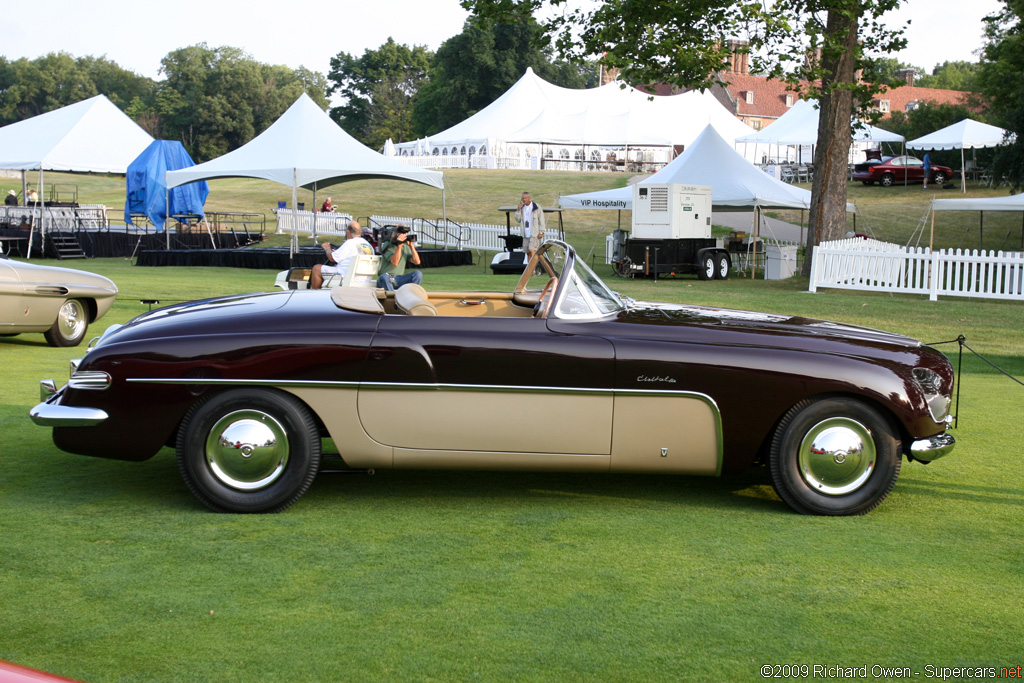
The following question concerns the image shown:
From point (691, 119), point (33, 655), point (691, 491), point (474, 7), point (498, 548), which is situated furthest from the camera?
point (691, 119)

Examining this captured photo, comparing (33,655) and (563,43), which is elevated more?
(563,43)

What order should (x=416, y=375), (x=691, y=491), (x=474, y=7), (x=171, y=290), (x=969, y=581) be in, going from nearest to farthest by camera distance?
(x=969, y=581), (x=416, y=375), (x=691, y=491), (x=171, y=290), (x=474, y=7)

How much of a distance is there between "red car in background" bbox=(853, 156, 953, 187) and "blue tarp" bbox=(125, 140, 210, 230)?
33689mm

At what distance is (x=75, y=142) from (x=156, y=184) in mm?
2551

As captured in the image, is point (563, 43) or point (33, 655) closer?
point (33, 655)

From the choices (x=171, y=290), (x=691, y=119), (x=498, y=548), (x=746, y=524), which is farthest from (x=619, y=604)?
(x=691, y=119)

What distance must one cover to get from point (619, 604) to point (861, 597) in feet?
3.22

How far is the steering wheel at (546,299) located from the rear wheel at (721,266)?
2045cm

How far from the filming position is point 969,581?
4.05 metres

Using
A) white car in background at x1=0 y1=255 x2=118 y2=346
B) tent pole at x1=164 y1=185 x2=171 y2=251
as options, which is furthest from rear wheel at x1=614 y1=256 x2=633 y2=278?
white car in background at x1=0 y1=255 x2=118 y2=346

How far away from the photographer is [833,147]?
933 inches

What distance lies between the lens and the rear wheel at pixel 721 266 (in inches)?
987

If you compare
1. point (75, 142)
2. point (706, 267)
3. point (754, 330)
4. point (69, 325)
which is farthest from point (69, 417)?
point (75, 142)

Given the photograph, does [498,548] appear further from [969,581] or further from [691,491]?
[969,581]
